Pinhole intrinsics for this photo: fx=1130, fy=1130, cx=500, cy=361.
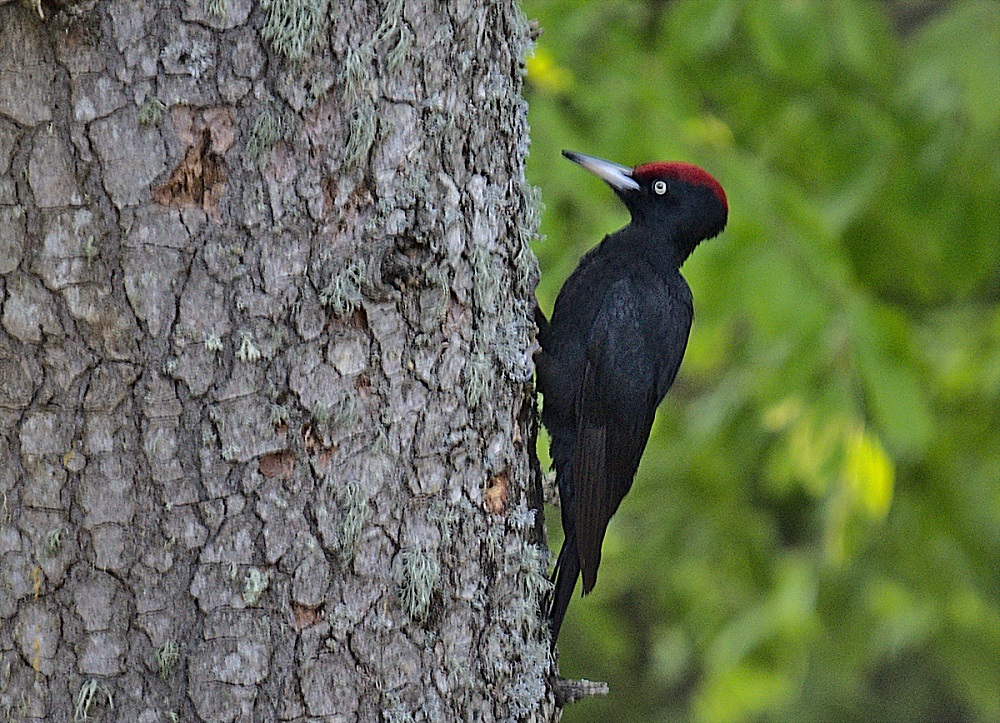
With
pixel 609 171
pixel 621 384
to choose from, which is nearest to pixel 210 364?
pixel 621 384

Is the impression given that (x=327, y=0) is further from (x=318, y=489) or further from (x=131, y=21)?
(x=318, y=489)

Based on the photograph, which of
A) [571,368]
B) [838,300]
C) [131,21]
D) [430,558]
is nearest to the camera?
[131,21]

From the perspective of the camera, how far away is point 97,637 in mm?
1659

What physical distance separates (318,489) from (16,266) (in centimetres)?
55

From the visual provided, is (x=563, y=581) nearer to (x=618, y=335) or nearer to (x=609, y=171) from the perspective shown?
(x=618, y=335)

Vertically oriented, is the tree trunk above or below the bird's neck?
below

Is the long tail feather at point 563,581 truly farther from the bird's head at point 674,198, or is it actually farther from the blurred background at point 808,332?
the bird's head at point 674,198

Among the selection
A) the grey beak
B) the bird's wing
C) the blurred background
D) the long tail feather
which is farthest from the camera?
the blurred background

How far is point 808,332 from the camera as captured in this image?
3.16 metres

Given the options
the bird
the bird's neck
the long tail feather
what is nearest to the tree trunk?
the long tail feather

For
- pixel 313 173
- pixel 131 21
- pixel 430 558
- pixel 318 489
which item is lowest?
pixel 430 558

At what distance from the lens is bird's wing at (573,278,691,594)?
9.28ft

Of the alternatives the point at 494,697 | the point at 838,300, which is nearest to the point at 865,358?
the point at 838,300

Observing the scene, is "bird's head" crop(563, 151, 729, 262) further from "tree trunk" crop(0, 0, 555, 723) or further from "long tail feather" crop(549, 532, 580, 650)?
"tree trunk" crop(0, 0, 555, 723)
